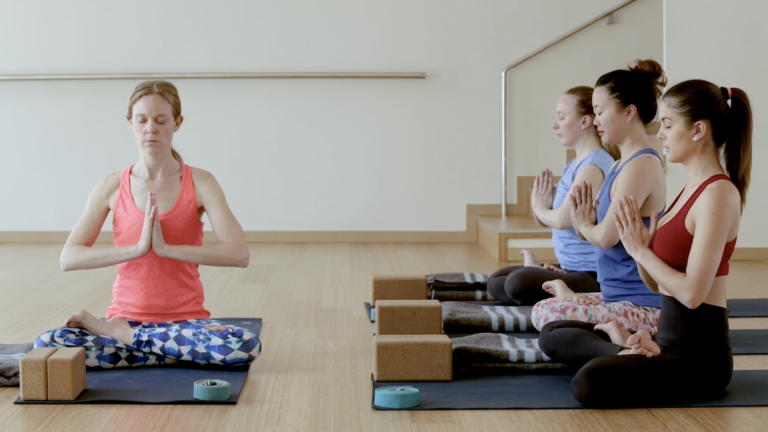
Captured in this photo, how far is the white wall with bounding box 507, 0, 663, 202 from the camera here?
4750 mm

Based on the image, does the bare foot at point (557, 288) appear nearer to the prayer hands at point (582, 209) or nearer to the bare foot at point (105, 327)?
the prayer hands at point (582, 209)

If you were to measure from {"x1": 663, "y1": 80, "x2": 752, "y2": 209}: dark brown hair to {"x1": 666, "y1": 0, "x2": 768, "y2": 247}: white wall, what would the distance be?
2.36 metres

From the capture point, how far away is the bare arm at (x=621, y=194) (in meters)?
2.13

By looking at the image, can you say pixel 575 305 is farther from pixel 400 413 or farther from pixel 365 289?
pixel 365 289

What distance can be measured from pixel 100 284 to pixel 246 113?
5.38 feet

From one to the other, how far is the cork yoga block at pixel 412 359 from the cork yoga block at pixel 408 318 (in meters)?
0.33

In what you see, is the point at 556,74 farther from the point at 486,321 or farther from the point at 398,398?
the point at 398,398

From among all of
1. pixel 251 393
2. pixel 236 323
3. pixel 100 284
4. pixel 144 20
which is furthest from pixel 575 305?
pixel 144 20

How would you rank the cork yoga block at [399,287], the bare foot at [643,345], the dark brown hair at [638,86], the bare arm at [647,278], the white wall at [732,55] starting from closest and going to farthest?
the bare foot at [643,345], the bare arm at [647,278], the dark brown hair at [638,86], the cork yoga block at [399,287], the white wall at [732,55]

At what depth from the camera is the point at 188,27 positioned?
4.73m

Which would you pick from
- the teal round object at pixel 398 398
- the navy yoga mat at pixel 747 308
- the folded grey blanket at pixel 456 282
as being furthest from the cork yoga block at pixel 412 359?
the navy yoga mat at pixel 747 308

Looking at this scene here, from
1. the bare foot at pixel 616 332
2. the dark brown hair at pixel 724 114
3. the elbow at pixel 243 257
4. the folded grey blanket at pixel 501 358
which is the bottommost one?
the folded grey blanket at pixel 501 358

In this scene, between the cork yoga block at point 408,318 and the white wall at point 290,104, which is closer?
the cork yoga block at point 408,318

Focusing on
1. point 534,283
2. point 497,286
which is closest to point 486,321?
point 534,283
